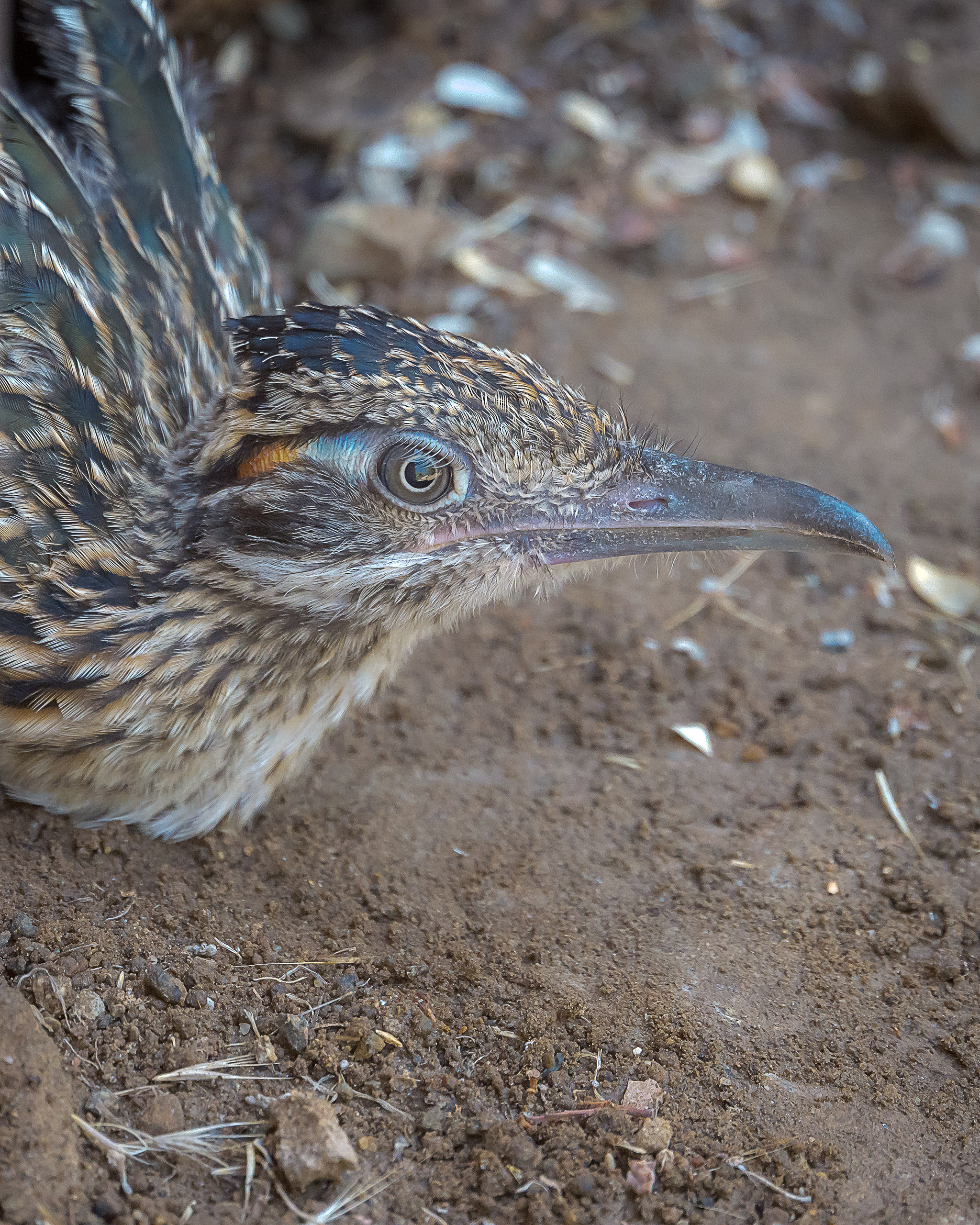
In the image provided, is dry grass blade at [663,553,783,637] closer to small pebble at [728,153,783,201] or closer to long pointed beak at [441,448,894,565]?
long pointed beak at [441,448,894,565]

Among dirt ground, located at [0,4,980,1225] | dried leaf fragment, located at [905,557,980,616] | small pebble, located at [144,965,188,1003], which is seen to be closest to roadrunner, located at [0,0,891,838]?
dirt ground, located at [0,4,980,1225]

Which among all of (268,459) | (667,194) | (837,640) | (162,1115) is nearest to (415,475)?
(268,459)

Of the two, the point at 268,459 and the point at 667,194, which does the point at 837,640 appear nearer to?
the point at 268,459

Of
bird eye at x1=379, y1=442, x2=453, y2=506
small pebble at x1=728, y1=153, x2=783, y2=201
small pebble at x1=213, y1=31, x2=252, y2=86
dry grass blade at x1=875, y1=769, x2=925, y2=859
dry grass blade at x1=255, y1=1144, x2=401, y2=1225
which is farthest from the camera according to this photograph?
small pebble at x1=728, y1=153, x2=783, y2=201

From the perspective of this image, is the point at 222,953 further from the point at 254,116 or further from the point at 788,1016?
the point at 254,116

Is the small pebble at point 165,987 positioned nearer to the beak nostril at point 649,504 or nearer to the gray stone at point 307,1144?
the gray stone at point 307,1144

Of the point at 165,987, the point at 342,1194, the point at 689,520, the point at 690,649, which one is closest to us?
the point at 342,1194
